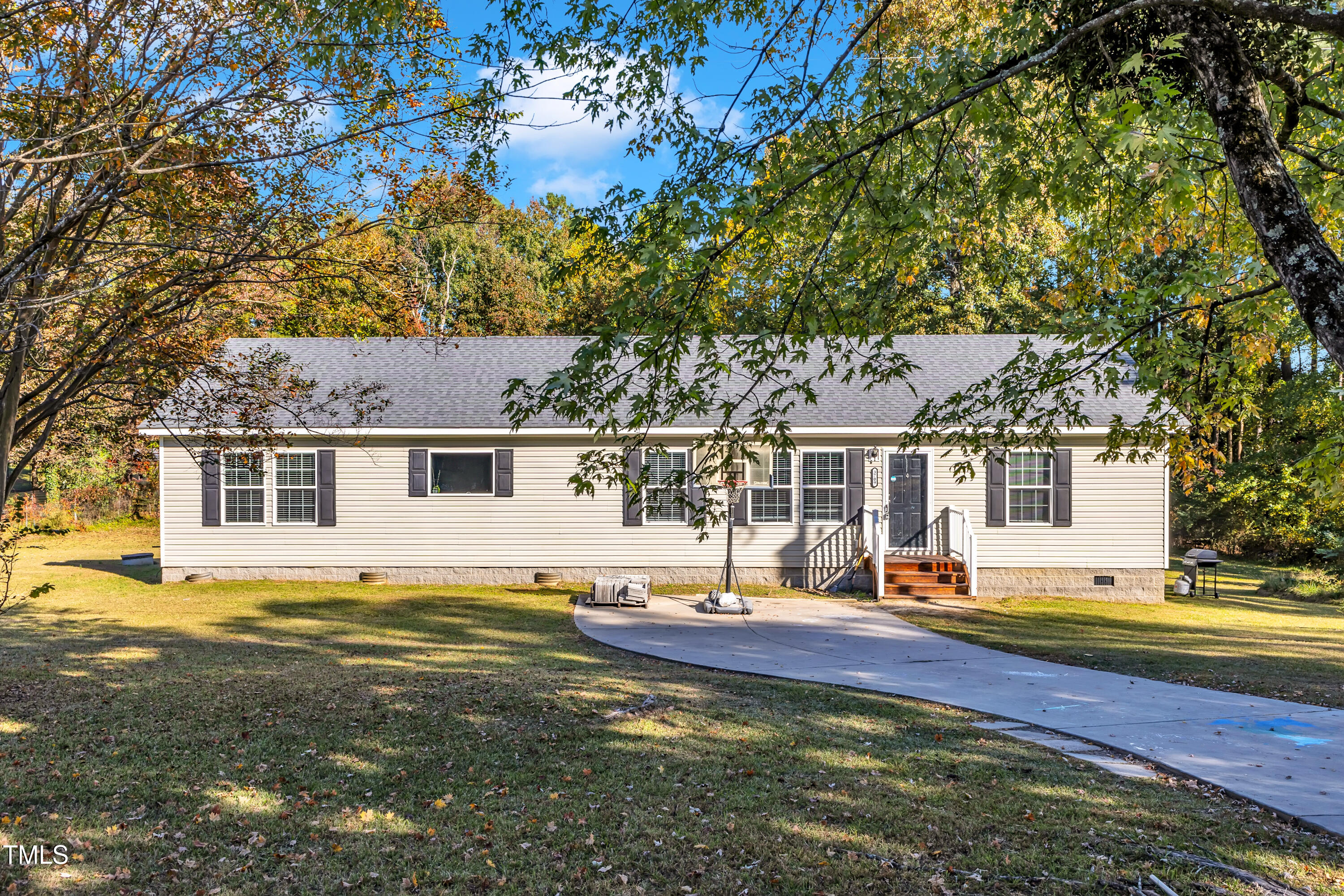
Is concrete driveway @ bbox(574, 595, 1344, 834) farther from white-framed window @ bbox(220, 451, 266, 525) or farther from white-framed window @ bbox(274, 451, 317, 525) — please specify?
white-framed window @ bbox(220, 451, 266, 525)

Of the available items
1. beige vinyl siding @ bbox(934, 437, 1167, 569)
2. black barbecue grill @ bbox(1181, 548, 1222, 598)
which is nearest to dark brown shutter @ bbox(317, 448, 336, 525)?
beige vinyl siding @ bbox(934, 437, 1167, 569)

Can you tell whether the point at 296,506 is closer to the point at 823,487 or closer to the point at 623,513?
the point at 623,513

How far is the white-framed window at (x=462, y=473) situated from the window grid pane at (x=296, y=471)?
2106mm

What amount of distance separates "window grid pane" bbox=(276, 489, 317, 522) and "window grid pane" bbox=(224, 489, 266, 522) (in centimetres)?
25

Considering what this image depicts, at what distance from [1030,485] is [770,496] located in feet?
14.9

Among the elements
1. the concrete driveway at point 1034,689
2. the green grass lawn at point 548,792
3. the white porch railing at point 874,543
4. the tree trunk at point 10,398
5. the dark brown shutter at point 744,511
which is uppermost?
the tree trunk at point 10,398

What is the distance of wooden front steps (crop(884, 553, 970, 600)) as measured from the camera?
1423 centimetres

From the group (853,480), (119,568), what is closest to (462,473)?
(853,480)

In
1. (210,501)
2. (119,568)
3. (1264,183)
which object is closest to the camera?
(1264,183)

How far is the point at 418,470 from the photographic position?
14883 mm

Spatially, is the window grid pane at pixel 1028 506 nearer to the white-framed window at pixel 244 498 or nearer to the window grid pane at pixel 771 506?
the window grid pane at pixel 771 506

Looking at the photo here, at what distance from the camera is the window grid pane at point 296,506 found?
→ 49.2 ft

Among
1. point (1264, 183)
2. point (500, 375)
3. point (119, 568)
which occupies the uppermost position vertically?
point (500, 375)

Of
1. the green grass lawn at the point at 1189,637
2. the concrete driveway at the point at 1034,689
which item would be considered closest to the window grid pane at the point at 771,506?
the concrete driveway at the point at 1034,689
